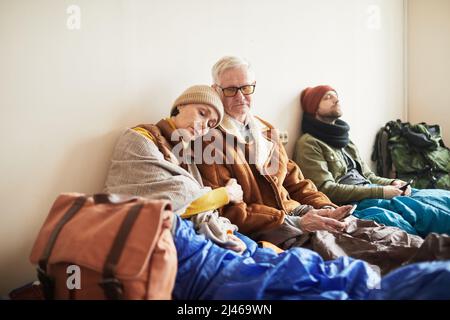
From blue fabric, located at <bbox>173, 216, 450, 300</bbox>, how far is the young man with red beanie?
68cm

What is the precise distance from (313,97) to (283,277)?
1493 millimetres

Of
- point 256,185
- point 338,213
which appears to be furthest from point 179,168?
point 338,213

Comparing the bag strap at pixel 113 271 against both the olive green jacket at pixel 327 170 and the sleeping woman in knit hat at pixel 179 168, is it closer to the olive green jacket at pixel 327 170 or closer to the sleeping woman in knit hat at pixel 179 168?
the sleeping woman in knit hat at pixel 179 168

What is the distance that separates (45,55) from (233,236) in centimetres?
93

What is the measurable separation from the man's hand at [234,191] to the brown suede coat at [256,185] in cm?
3

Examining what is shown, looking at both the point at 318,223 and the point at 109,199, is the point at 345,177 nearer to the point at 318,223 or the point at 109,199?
the point at 318,223

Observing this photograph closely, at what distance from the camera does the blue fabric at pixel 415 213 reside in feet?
5.05

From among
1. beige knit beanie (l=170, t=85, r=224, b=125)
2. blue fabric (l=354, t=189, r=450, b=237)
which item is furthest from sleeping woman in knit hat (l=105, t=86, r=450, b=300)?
blue fabric (l=354, t=189, r=450, b=237)

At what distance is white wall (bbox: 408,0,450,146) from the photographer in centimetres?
302

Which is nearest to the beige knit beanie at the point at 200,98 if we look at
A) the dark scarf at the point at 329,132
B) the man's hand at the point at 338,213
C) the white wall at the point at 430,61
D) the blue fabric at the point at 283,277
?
the blue fabric at the point at 283,277

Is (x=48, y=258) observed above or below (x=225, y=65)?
below

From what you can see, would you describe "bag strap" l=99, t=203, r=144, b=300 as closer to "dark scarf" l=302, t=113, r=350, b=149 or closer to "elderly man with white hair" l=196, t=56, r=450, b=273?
"elderly man with white hair" l=196, t=56, r=450, b=273

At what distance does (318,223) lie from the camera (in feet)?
4.81
